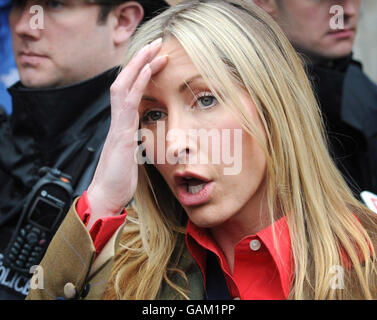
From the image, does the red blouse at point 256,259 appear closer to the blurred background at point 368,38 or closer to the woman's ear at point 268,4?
the woman's ear at point 268,4

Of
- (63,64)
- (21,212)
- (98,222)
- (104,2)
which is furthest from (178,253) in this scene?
(104,2)

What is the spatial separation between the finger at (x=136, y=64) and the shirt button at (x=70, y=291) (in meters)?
0.62

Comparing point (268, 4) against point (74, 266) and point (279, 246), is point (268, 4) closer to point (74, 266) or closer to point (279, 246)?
point (279, 246)

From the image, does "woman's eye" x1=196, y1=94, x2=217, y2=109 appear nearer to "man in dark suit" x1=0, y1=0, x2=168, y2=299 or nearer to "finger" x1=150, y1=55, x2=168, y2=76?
"finger" x1=150, y1=55, x2=168, y2=76

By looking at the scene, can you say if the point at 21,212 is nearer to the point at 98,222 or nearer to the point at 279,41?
the point at 98,222

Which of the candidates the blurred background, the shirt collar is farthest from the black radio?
the blurred background

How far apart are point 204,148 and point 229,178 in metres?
0.12

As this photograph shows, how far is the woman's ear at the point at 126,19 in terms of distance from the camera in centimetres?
279

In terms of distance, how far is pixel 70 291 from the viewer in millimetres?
1787

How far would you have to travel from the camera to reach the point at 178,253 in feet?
6.78

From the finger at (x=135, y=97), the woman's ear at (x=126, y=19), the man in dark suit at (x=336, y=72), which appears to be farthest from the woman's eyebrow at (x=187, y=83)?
the woman's ear at (x=126, y=19)


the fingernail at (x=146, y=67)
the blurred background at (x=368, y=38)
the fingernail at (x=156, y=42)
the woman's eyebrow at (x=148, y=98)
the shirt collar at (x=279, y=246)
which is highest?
the fingernail at (x=156, y=42)

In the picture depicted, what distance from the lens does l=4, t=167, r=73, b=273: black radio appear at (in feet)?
7.79

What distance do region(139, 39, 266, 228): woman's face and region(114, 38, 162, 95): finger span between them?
7 cm
